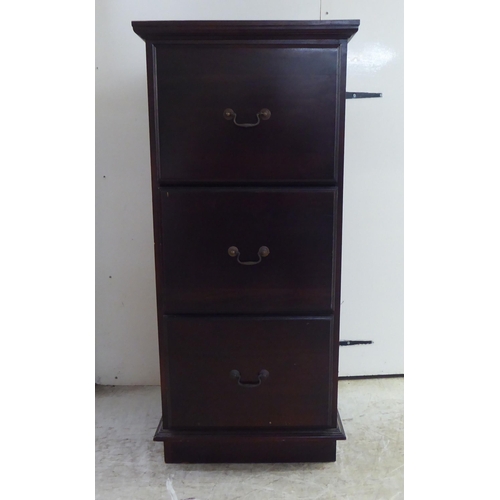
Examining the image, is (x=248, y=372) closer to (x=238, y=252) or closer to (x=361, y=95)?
(x=238, y=252)

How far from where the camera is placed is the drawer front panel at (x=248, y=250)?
978 millimetres

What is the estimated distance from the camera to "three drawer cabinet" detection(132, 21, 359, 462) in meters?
0.93

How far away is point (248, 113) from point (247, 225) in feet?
0.78

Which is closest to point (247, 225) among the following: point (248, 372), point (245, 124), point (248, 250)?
point (248, 250)

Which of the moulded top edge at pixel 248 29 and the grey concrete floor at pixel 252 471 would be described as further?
the grey concrete floor at pixel 252 471

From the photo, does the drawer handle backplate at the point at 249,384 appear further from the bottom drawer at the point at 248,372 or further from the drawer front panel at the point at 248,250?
the drawer front panel at the point at 248,250

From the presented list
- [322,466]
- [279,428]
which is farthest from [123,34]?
[322,466]

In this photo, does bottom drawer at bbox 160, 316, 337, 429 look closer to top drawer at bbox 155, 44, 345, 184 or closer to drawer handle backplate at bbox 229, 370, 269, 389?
drawer handle backplate at bbox 229, 370, 269, 389

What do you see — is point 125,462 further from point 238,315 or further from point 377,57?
→ point 377,57

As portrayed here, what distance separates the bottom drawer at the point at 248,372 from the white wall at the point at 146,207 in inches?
18.2

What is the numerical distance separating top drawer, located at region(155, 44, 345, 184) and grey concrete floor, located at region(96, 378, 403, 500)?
0.70 m

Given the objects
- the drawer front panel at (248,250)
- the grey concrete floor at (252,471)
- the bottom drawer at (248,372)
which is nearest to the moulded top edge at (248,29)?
the drawer front panel at (248,250)

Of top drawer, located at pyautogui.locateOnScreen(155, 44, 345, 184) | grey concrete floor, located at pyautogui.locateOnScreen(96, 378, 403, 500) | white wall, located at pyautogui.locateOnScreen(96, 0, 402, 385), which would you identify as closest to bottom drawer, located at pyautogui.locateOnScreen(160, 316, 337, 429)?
grey concrete floor, located at pyautogui.locateOnScreen(96, 378, 403, 500)

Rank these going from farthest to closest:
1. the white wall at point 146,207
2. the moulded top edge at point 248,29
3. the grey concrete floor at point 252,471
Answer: the white wall at point 146,207, the grey concrete floor at point 252,471, the moulded top edge at point 248,29
